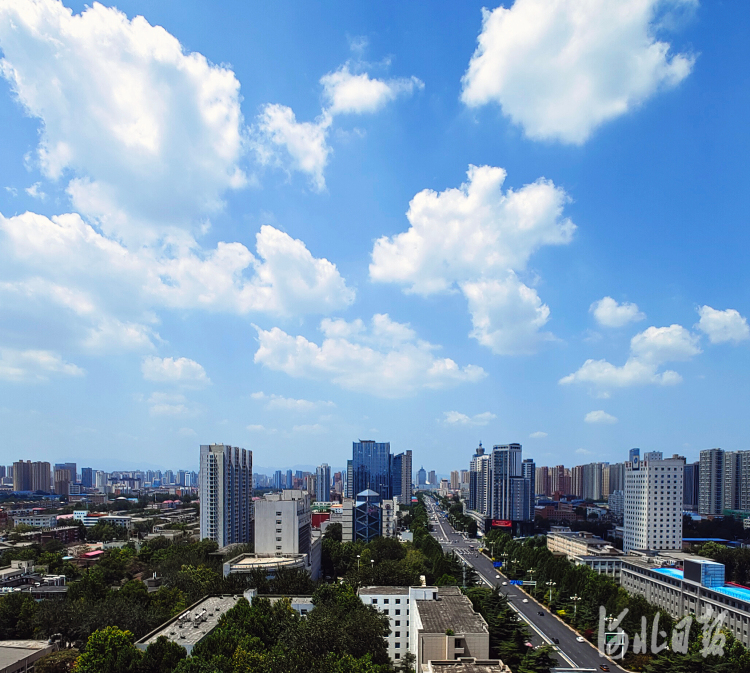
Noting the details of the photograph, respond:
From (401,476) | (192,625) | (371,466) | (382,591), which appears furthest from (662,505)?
(401,476)

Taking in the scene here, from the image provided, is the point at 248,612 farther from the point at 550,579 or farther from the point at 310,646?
the point at 550,579

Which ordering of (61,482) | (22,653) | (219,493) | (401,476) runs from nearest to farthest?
(22,653) → (219,493) → (401,476) → (61,482)

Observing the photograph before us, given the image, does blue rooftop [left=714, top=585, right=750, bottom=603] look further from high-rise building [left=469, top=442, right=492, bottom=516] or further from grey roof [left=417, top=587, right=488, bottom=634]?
high-rise building [left=469, top=442, right=492, bottom=516]

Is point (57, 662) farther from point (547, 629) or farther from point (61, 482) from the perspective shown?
point (61, 482)

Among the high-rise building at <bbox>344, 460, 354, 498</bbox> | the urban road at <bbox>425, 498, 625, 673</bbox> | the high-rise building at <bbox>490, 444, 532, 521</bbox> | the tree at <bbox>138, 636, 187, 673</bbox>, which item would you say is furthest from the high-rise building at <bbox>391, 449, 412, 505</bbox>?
the tree at <bbox>138, 636, 187, 673</bbox>

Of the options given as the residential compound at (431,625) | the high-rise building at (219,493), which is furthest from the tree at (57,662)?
the high-rise building at (219,493)

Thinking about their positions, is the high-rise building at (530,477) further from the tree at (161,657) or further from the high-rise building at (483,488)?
the tree at (161,657)
